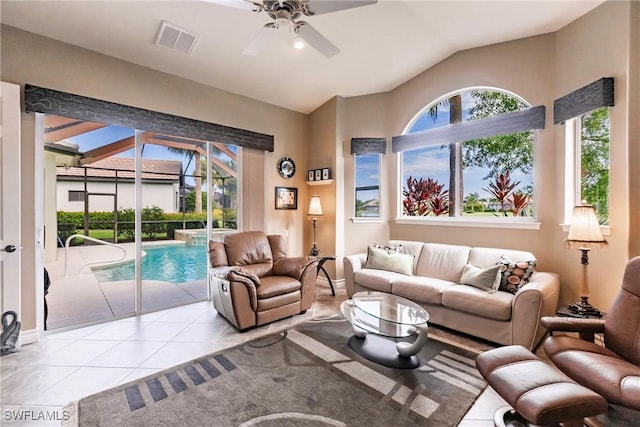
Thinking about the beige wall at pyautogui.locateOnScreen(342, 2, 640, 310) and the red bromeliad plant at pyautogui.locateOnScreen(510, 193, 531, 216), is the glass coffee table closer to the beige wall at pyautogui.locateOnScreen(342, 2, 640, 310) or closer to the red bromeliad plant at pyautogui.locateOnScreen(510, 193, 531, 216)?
the beige wall at pyautogui.locateOnScreen(342, 2, 640, 310)

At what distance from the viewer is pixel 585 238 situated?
241cm

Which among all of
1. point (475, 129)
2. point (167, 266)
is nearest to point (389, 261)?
point (475, 129)

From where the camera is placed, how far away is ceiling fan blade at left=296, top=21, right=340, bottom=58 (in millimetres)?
2271

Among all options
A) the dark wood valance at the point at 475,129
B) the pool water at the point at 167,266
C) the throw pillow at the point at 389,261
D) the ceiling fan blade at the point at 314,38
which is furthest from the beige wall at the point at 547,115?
the pool water at the point at 167,266

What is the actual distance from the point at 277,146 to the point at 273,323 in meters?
2.86

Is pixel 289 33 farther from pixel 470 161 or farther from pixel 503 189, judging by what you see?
pixel 503 189

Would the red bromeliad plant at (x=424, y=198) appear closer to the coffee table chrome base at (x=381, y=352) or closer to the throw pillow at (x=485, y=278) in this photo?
the throw pillow at (x=485, y=278)

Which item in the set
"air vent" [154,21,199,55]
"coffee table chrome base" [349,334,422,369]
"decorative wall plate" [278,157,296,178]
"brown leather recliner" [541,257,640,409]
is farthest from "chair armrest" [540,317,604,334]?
"air vent" [154,21,199,55]

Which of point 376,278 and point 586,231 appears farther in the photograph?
point 376,278

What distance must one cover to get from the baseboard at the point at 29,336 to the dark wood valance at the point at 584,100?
5722 mm

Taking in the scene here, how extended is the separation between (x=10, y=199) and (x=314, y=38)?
3.09 meters

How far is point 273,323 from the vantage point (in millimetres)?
3309

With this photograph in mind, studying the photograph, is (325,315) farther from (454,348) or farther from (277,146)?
(277,146)

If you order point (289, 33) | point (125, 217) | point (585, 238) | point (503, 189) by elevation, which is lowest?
point (585, 238)
